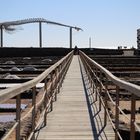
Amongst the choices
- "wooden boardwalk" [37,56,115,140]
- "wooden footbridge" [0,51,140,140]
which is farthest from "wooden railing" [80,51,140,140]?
"wooden boardwalk" [37,56,115,140]

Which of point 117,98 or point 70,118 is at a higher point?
point 117,98

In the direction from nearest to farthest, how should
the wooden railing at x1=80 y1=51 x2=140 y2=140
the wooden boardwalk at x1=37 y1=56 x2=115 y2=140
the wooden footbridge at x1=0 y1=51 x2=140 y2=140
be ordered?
the wooden railing at x1=80 y1=51 x2=140 y2=140, the wooden footbridge at x1=0 y1=51 x2=140 y2=140, the wooden boardwalk at x1=37 y1=56 x2=115 y2=140

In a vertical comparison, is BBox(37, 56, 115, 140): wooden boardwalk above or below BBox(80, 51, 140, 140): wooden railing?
below

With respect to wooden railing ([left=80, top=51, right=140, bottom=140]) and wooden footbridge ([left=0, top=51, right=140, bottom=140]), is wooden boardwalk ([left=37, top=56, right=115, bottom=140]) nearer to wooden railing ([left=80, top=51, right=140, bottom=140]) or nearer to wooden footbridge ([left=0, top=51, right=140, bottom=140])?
wooden footbridge ([left=0, top=51, right=140, bottom=140])

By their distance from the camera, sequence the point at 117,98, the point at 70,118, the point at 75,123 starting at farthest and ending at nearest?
the point at 70,118 < the point at 75,123 < the point at 117,98

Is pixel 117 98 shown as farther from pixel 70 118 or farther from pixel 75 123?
pixel 70 118

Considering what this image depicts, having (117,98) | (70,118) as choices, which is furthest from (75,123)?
(117,98)

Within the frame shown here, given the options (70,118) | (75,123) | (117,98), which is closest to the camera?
(117,98)

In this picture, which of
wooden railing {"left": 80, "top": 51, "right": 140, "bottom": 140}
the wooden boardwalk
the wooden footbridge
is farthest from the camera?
the wooden boardwalk

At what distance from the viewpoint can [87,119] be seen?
8039 millimetres

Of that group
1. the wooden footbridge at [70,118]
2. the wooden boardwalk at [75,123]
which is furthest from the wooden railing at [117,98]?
the wooden boardwalk at [75,123]

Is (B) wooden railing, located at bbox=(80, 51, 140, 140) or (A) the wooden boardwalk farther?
(A) the wooden boardwalk

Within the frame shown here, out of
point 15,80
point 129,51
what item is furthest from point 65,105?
point 129,51

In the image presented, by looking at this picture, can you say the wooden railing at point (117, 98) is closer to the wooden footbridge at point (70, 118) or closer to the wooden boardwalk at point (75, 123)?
the wooden footbridge at point (70, 118)
